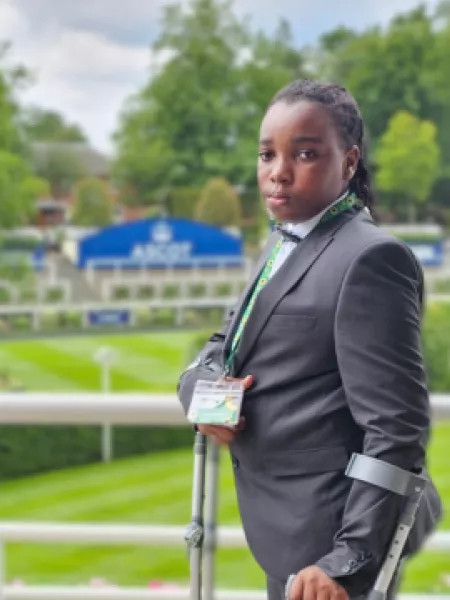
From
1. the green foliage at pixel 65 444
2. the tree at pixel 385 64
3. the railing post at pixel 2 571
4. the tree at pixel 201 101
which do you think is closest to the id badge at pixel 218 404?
the railing post at pixel 2 571

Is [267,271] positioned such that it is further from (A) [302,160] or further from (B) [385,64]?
(B) [385,64]

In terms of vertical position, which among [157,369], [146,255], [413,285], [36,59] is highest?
[36,59]

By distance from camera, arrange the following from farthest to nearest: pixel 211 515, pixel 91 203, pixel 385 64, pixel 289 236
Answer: pixel 385 64 → pixel 91 203 → pixel 211 515 → pixel 289 236

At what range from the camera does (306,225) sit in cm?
82

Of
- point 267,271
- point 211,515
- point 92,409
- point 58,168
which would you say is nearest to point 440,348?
point 58,168

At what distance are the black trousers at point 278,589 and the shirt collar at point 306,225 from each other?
0.31m

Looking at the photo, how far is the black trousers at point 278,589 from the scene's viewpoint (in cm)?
83

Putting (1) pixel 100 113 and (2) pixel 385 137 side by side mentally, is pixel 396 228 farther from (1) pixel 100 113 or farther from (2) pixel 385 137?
(1) pixel 100 113

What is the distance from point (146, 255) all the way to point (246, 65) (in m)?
2.36

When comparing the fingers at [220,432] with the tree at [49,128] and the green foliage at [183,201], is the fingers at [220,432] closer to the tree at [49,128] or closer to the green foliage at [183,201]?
the tree at [49,128]

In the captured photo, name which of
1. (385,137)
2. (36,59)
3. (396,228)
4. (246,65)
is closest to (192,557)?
(396,228)

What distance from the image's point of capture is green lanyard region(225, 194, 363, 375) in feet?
2.65

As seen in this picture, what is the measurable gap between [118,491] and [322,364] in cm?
799

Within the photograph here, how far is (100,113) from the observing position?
29.0 ft
